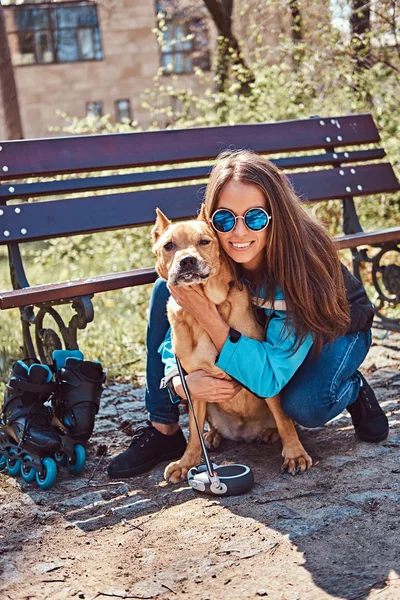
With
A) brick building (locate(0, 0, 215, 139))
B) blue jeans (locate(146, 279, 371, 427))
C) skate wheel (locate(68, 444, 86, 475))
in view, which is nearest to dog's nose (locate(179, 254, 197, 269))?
blue jeans (locate(146, 279, 371, 427))

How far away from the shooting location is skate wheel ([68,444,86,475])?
11.4ft

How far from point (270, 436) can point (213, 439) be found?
27 centimetres

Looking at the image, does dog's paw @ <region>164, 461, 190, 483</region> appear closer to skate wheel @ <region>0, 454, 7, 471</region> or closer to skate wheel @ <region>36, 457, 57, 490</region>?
skate wheel @ <region>36, 457, 57, 490</region>

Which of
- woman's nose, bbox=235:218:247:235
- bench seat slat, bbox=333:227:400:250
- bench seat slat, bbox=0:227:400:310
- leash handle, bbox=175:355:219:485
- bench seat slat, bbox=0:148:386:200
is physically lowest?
leash handle, bbox=175:355:219:485

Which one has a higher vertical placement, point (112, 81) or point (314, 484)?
point (112, 81)

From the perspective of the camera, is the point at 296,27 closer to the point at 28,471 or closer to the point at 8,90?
the point at 8,90

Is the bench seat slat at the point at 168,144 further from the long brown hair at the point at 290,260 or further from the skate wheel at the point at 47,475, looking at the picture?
the skate wheel at the point at 47,475

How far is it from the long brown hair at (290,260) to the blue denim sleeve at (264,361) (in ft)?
0.17

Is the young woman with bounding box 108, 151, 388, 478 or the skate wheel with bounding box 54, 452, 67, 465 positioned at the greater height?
the young woman with bounding box 108, 151, 388, 478

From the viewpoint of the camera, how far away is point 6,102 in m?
11.2

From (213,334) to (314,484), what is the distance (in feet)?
2.41

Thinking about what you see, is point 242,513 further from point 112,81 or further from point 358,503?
point 112,81

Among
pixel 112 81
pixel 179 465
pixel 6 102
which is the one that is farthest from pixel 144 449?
pixel 112 81

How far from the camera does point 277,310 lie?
321cm
